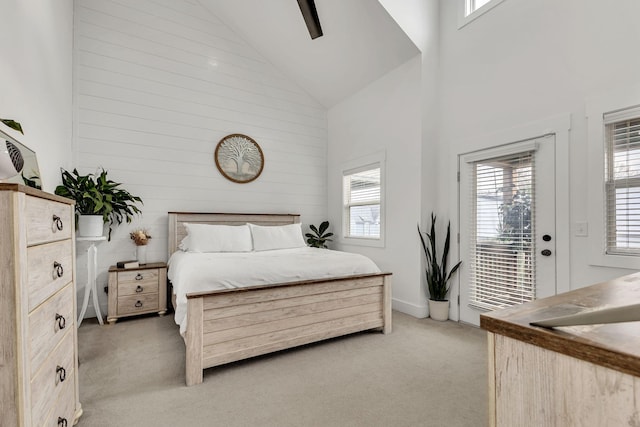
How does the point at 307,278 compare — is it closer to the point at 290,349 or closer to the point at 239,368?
the point at 290,349

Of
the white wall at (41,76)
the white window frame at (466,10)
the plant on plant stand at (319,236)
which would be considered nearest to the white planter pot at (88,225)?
the white wall at (41,76)

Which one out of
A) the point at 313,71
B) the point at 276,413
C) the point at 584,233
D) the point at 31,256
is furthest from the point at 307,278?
the point at 313,71

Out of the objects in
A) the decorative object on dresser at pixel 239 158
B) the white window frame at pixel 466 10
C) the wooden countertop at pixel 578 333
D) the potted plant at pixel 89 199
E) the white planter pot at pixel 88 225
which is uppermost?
the white window frame at pixel 466 10

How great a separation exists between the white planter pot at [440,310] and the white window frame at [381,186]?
0.99 metres

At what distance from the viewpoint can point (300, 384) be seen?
2.08 m

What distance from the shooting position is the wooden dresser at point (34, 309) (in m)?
0.98

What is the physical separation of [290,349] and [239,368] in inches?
19.5

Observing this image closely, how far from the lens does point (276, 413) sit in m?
1.78

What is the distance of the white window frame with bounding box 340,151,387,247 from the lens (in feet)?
13.3

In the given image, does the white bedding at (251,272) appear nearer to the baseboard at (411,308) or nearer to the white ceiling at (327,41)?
the baseboard at (411,308)

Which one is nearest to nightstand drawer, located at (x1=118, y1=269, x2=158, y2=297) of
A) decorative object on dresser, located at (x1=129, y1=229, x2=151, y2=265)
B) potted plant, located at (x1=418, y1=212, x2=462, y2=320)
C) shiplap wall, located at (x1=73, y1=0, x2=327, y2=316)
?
decorative object on dresser, located at (x1=129, y1=229, x2=151, y2=265)

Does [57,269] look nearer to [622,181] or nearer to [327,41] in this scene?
[622,181]

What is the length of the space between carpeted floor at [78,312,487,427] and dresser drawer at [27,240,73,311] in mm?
910

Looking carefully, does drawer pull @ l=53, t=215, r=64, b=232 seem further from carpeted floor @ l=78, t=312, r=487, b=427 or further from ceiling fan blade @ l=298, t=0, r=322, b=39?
ceiling fan blade @ l=298, t=0, r=322, b=39
